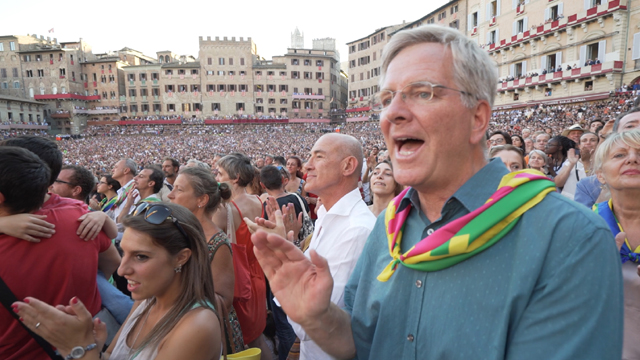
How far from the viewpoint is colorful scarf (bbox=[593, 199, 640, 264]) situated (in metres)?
2.09

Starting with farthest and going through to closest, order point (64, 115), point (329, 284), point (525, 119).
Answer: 1. point (64, 115)
2. point (525, 119)
3. point (329, 284)

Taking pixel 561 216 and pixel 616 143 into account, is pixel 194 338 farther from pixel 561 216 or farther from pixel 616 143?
pixel 616 143

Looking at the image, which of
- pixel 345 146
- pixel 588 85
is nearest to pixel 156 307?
pixel 345 146

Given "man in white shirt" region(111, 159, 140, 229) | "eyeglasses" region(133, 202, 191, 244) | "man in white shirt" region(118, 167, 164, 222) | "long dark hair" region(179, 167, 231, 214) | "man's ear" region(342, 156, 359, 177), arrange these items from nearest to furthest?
"eyeglasses" region(133, 202, 191, 244) < "man's ear" region(342, 156, 359, 177) < "long dark hair" region(179, 167, 231, 214) < "man in white shirt" region(118, 167, 164, 222) < "man in white shirt" region(111, 159, 140, 229)

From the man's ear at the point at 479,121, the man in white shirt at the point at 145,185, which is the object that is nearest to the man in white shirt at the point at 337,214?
the man's ear at the point at 479,121

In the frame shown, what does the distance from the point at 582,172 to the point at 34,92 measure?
251 feet

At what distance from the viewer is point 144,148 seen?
1773 inches

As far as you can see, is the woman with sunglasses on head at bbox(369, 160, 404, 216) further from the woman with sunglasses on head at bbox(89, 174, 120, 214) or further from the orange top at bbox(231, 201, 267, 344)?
the woman with sunglasses on head at bbox(89, 174, 120, 214)

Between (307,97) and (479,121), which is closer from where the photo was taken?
(479,121)

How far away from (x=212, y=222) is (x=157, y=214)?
1183mm

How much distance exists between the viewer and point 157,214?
7.35 ft

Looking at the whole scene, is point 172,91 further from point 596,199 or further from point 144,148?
point 596,199

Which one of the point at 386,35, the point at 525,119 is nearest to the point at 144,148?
the point at 386,35

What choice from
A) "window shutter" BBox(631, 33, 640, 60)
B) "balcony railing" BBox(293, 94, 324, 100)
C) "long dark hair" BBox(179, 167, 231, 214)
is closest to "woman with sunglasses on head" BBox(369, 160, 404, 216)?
"long dark hair" BBox(179, 167, 231, 214)
